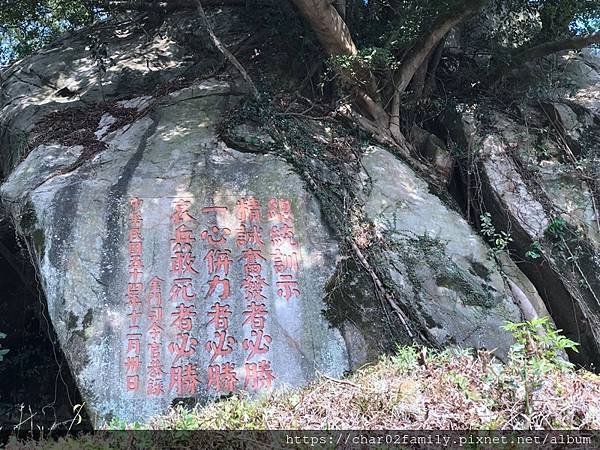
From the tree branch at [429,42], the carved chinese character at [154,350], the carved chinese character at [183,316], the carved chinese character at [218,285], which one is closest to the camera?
the carved chinese character at [154,350]

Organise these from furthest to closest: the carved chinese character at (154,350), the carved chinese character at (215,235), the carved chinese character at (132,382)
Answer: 1. the carved chinese character at (215,235)
2. the carved chinese character at (154,350)
3. the carved chinese character at (132,382)

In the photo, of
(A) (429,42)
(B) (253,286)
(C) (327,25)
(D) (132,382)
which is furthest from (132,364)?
(A) (429,42)

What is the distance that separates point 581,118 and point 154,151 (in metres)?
5.05

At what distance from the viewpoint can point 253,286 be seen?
16.6ft

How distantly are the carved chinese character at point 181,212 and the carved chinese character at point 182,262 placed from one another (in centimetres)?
34

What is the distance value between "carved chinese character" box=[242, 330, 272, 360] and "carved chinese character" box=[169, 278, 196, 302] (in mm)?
599

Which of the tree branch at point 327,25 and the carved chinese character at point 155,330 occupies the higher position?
the tree branch at point 327,25

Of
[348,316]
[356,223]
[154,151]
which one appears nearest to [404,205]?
[356,223]

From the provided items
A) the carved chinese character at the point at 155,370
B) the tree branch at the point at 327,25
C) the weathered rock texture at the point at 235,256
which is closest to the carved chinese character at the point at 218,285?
the weathered rock texture at the point at 235,256

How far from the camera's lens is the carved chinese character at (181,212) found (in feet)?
17.5

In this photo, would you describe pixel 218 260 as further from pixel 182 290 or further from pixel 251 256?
pixel 182 290

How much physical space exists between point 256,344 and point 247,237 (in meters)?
0.97

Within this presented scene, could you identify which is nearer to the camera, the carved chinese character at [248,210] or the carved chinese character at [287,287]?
the carved chinese character at [287,287]

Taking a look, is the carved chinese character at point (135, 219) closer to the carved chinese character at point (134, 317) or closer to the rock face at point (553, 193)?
the carved chinese character at point (134, 317)
